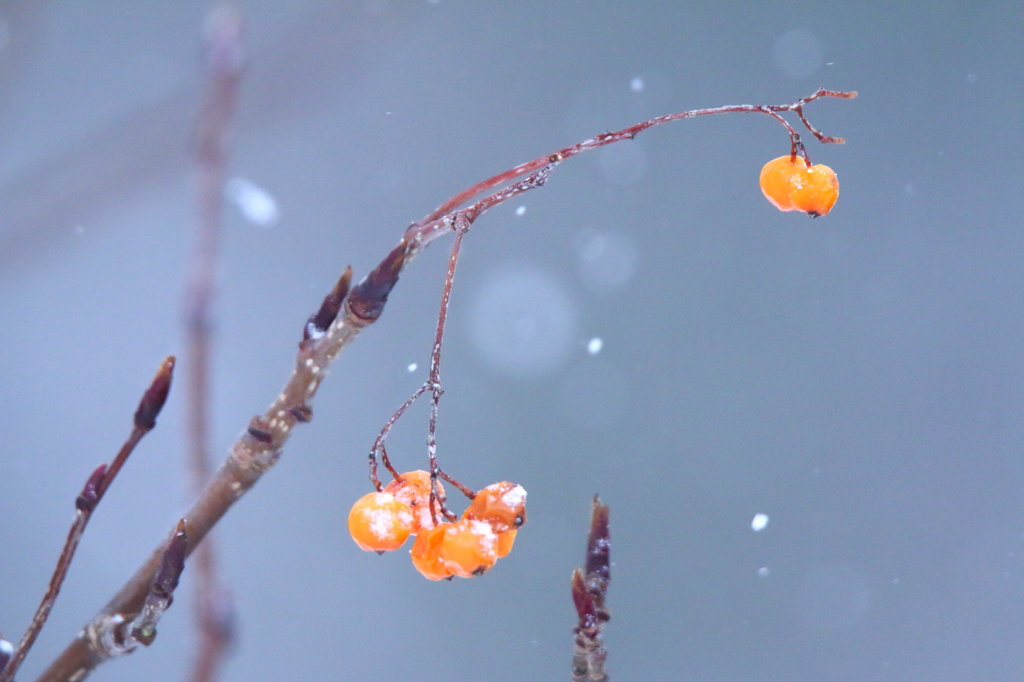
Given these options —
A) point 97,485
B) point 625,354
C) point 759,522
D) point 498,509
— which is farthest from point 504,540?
point 759,522

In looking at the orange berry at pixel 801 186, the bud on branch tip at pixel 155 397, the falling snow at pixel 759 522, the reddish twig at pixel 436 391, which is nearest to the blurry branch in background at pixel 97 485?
the bud on branch tip at pixel 155 397

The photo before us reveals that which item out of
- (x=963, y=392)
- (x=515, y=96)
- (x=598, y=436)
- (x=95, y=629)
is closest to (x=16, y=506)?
(x=598, y=436)

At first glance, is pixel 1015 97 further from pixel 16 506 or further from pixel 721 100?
pixel 16 506

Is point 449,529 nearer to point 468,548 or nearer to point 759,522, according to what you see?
point 468,548

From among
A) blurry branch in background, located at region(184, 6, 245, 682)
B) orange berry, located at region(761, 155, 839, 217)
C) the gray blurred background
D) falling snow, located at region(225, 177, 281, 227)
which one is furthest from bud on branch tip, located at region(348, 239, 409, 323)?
falling snow, located at region(225, 177, 281, 227)

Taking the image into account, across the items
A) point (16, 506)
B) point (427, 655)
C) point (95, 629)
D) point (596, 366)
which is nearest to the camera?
point (95, 629)

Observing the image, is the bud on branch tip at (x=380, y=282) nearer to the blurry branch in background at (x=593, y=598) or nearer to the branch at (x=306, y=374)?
the branch at (x=306, y=374)
